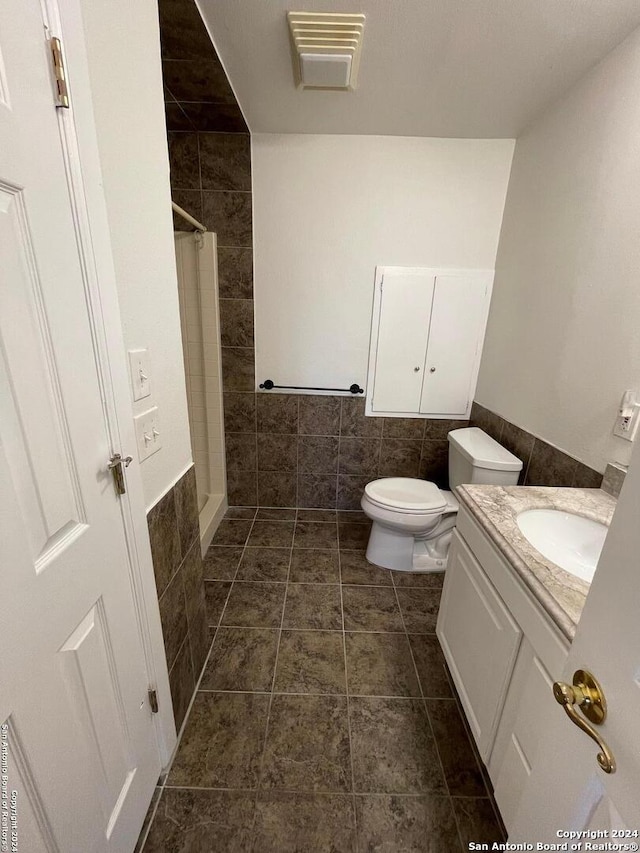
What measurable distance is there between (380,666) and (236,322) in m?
2.06

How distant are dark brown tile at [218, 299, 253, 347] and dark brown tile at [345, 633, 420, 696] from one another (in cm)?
182

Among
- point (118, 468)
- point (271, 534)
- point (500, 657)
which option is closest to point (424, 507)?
point (500, 657)

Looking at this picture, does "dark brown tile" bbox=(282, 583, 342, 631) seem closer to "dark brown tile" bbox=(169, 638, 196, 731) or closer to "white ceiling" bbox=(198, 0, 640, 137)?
"dark brown tile" bbox=(169, 638, 196, 731)

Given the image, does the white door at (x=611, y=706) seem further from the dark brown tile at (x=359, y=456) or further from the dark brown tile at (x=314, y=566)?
the dark brown tile at (x=359, y=456)

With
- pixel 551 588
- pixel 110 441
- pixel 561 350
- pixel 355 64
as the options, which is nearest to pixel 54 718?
pixel 110 441

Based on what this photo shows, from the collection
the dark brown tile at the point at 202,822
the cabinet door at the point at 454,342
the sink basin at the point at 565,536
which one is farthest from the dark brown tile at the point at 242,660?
the cabinet door at the point at 454,342

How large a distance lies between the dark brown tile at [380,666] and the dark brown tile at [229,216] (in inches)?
90.6

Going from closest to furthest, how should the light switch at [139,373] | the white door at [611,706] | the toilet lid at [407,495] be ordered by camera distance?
1. the white door at [611,706]
2. the light switch at [139,373]
3. the toilet lid at [407,495]

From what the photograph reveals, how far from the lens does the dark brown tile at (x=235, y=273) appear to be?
7.04ft

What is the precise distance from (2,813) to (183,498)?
2.32ft

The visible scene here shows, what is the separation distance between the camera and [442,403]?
2.34 meters

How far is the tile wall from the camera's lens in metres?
1.00

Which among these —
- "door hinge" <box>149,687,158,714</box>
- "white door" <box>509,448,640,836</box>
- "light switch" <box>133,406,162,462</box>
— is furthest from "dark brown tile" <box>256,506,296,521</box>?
"white door" <box>509,448,640,836</box>

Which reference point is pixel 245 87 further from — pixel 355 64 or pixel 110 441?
pixel 110 441
